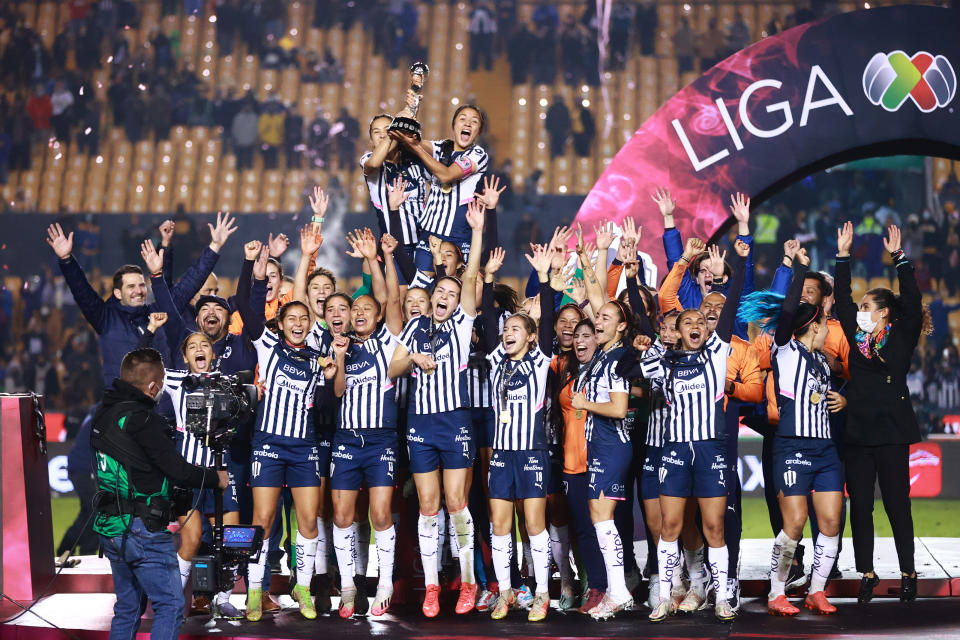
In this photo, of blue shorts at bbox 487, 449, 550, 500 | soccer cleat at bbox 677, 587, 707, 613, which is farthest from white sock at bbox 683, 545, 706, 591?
blue shorts at bbox 487, 449, 550, 500

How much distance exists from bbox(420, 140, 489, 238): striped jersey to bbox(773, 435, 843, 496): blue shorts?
2.46 meters

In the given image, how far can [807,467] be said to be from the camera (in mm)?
5352

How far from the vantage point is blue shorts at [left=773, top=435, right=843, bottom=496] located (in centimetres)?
534

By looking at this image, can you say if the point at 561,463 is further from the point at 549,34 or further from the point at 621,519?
the point at 549,34

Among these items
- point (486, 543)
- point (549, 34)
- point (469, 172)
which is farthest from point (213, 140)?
point (486, 543)

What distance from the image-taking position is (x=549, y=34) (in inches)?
719

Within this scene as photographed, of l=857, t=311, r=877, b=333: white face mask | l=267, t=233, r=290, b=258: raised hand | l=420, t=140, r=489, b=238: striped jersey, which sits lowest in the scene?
l=857, t=311, r=877, b=333: white face mask

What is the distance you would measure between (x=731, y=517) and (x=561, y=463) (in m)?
0.93

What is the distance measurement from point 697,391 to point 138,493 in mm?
2679

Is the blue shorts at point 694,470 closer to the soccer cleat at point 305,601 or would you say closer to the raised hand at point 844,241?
the raised hand at point 844,241

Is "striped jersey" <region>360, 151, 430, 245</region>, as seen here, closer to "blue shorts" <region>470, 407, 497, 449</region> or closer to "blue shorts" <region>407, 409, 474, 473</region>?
"blue shorts" <region>470, 407, 497, 449</region>

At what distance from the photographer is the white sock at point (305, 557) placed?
541 centimetres

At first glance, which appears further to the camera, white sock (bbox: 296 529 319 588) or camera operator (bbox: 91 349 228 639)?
white sock (bbox: 296 529 319 588)

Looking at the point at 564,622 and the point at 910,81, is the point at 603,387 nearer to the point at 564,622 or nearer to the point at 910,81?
the point at 564,622
